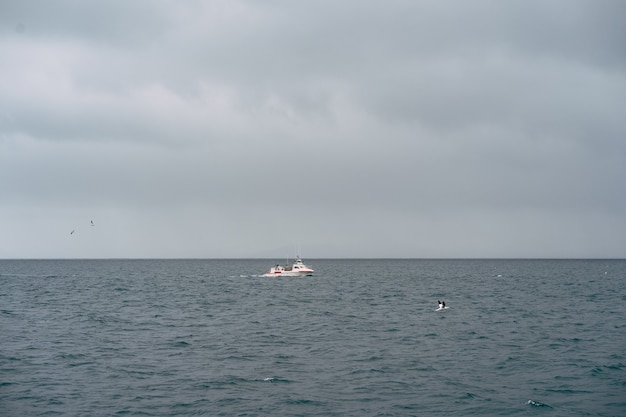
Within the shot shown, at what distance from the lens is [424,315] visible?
63.7 m

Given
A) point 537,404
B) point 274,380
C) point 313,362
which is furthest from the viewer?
point 313,362

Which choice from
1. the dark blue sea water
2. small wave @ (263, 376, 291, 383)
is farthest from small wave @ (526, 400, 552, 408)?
small wave @ (263, 376, 291, 383)

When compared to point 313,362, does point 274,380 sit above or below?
below

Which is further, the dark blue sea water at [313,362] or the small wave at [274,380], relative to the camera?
the small wave at [274,380]

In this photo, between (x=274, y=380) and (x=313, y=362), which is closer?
(x=274, y=380)

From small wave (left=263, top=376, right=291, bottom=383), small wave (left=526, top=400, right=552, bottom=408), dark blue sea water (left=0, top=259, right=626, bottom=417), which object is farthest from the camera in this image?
small wave (left=263, top=376, right=291, bottom=383)

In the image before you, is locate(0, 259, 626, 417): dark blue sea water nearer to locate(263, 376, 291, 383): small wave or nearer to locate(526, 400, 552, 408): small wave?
locate(526, 400, 552, 408): small wave

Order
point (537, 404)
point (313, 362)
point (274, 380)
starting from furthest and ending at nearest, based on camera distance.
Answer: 1. point (313, 362)
2. point (274, 380)
3. point (537, 404)

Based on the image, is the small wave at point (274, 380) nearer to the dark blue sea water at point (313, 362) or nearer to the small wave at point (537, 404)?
the dark blue sea water at point (313, 362)

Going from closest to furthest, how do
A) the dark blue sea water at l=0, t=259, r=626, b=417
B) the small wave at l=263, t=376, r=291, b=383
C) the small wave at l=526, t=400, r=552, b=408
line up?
the small wave at l=526, t=400, r=552, b=408 → the dark blue sea water at l=0, t=259, r=626, b=417 → the small wave at l=263, t=376, r=291, b=383

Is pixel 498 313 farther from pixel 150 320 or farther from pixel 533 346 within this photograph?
pixel 150 320

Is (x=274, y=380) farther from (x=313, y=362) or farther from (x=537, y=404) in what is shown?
(x=537, y=404)

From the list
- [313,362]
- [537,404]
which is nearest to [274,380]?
[313,362]

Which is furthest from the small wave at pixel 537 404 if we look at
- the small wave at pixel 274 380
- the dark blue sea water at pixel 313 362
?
the small wave at pixel 274 380
